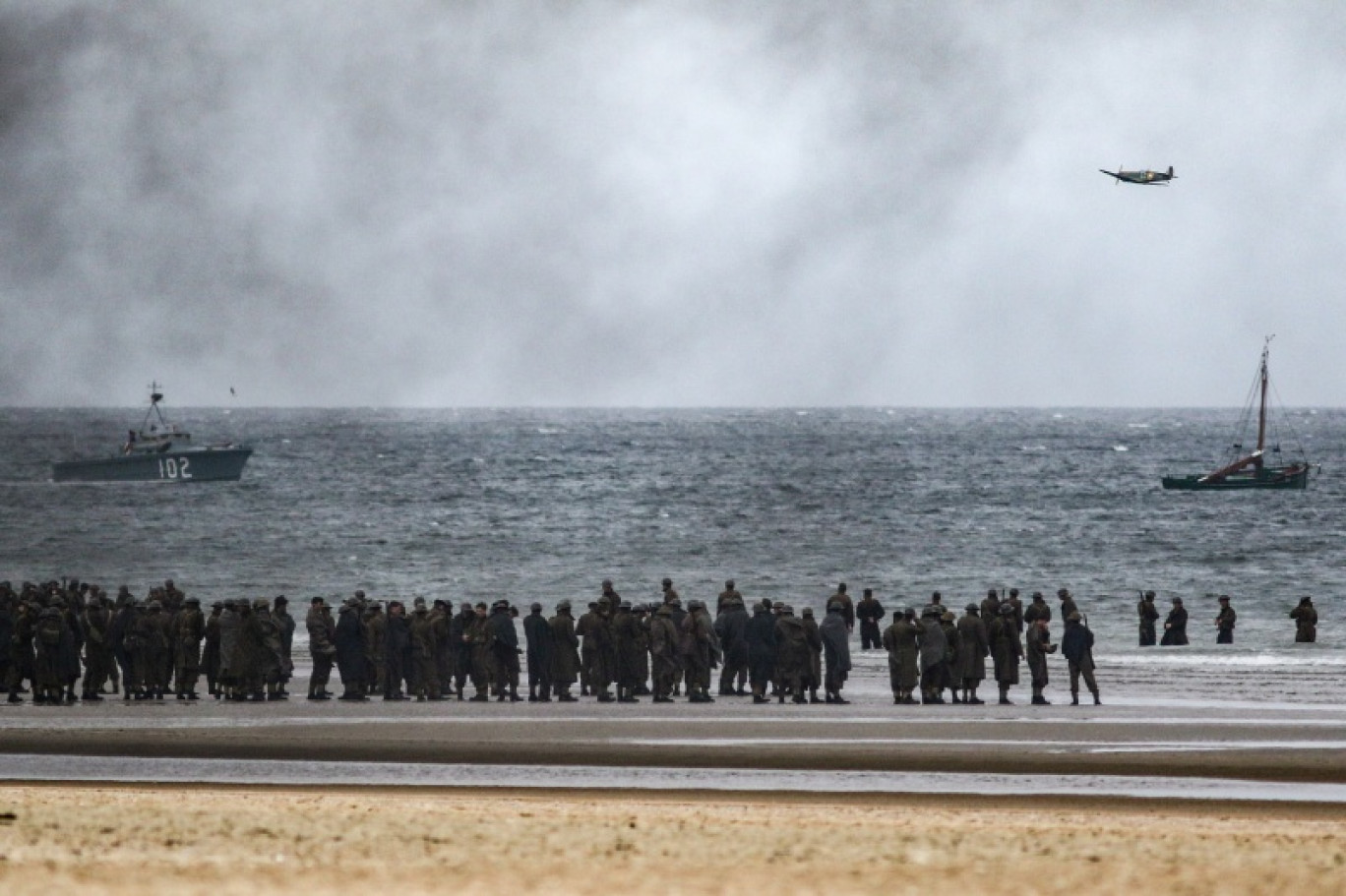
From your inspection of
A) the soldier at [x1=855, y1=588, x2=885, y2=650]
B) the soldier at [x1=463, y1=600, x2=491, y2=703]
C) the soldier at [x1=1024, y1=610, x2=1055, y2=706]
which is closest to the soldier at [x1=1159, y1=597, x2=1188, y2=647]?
the soldier at [x1=855, y1=588, x2=885, y2=650]

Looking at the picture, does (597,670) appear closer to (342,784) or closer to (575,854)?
(342,784)

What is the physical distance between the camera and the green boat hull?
370 ft

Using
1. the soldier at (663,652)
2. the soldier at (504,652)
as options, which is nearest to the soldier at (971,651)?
the soldier at (663,652)

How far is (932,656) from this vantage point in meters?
25.7

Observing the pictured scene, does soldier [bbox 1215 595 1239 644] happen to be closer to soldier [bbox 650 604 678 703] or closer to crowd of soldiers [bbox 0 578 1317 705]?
crowd of soldiers [bbox 0 578 1317 705]

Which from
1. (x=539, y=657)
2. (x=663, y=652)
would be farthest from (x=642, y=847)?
(x=539, y=657)

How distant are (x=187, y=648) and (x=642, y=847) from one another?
46.2 ft

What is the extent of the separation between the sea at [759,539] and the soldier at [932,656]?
353cm

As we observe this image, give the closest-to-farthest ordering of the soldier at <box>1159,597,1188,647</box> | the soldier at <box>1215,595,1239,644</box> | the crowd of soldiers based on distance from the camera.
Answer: the crowd of soldiers
the soldier at <box>1159,597,1188,647</box>
the soldier at <box>1215,595,1239,644</box>

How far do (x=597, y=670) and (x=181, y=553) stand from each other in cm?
5476

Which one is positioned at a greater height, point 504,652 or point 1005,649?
point 1005,649

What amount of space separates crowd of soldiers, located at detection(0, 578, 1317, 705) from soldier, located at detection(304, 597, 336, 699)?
22mm

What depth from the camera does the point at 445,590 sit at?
2422 inches

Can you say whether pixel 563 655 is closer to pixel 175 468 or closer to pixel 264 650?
pixel 264 650
